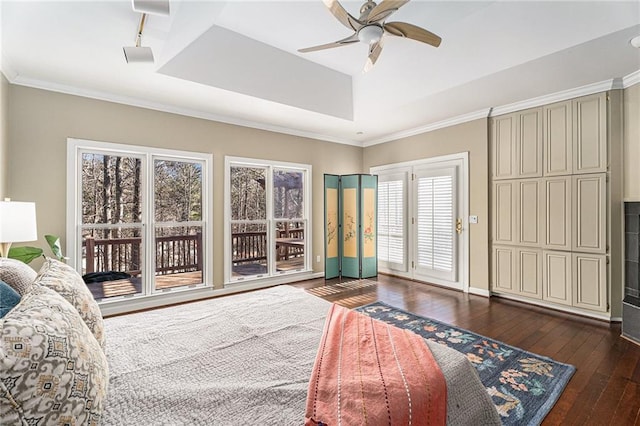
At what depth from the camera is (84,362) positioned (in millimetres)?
928

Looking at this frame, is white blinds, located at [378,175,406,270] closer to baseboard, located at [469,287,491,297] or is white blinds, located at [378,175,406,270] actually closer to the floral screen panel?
the floral screen panel

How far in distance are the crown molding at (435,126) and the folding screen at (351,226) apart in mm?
846

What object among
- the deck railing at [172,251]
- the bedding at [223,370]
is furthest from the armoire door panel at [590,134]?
the deck railing at [172,251]

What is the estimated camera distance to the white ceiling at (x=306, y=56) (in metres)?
2.54

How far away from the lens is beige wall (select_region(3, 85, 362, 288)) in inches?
127

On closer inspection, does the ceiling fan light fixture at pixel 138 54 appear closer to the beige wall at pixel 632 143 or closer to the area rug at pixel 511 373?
the area rug at pixel 511 373

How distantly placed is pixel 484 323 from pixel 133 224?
443 cm

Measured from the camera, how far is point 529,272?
13.3ft

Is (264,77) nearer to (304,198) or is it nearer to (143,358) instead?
(304,198)

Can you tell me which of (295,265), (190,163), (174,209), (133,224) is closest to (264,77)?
(190,163)

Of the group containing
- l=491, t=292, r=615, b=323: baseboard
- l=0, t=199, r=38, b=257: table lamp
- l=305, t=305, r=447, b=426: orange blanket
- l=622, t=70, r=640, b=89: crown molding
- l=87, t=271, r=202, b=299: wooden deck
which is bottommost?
l=491, t=292, r=615, b=323: baseboard


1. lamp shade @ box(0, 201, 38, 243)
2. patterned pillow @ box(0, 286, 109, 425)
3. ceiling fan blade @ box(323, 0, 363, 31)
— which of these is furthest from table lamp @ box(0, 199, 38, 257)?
ceiling fan blade @ box(323, 0, 363, 31)

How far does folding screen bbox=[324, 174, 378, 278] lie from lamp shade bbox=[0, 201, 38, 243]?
396 centimetres

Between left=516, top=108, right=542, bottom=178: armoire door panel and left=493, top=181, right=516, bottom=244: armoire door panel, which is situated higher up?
left=516, top=108, right=542, bottom=178: armoire door panel
